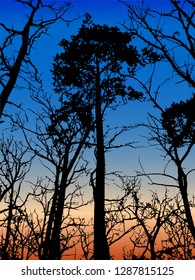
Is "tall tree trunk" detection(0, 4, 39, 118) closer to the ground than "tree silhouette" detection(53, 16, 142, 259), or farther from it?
closer to the ground

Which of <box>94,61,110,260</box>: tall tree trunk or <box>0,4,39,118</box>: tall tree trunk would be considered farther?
<box>94,61,110,260</box>: tall tree trunk

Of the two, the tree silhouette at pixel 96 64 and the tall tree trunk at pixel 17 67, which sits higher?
the tree silhouette at pixel 96 64

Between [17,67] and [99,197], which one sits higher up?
[17,67]

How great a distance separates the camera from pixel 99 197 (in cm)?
1116

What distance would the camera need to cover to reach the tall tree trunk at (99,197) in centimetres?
1046

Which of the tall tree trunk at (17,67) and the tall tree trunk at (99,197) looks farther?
the tall tree trunk at (99,197)

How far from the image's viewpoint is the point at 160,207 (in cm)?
1509

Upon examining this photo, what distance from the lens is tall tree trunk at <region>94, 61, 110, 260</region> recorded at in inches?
412

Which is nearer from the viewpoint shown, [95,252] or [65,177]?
[95,252]

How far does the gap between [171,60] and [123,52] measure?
6046 mm

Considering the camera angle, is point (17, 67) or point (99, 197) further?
point (99, 197)
